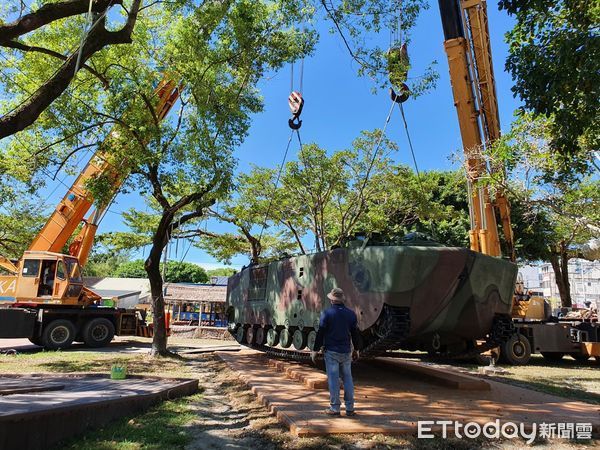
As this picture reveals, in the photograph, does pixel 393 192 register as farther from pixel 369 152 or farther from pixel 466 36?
pixel 466 36

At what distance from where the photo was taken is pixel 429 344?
9305 millimetres

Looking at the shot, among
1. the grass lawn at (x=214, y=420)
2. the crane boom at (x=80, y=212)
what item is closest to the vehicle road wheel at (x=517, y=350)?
the grass lawn at (x=214, y=420)

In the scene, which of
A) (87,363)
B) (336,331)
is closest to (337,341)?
(336,331)

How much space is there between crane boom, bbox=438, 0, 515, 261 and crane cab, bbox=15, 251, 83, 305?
1261cm

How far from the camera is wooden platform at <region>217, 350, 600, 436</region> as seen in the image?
219 inches

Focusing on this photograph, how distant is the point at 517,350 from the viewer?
15.3 metres

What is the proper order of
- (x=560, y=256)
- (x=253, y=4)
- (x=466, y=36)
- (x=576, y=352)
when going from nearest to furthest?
(x=253, y=4) < (x=466, y=36) < (x=576, y=352) < (x=560, y=256)

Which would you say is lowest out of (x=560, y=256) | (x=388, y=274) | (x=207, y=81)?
(x=388, y=274)

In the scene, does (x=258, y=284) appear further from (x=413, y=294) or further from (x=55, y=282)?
(x=55, y=282)

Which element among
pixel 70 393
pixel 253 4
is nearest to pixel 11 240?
pixel 253 4

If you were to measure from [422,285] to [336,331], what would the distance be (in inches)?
89.6

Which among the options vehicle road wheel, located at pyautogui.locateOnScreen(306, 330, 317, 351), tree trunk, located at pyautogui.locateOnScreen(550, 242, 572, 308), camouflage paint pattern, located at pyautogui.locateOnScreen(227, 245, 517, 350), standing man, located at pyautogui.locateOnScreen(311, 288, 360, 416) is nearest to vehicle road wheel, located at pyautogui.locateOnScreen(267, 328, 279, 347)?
vehicle road wheel, located at pyautogui.locateOnScreen(306, 330, 317, 351)

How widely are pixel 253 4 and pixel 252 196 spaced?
42.4 feet

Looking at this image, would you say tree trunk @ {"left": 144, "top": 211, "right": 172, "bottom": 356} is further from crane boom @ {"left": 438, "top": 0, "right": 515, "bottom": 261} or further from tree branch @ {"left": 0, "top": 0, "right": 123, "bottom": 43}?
crane boom @ {"left": 438, "top": 0, "right": 515, "bottom": 261}
